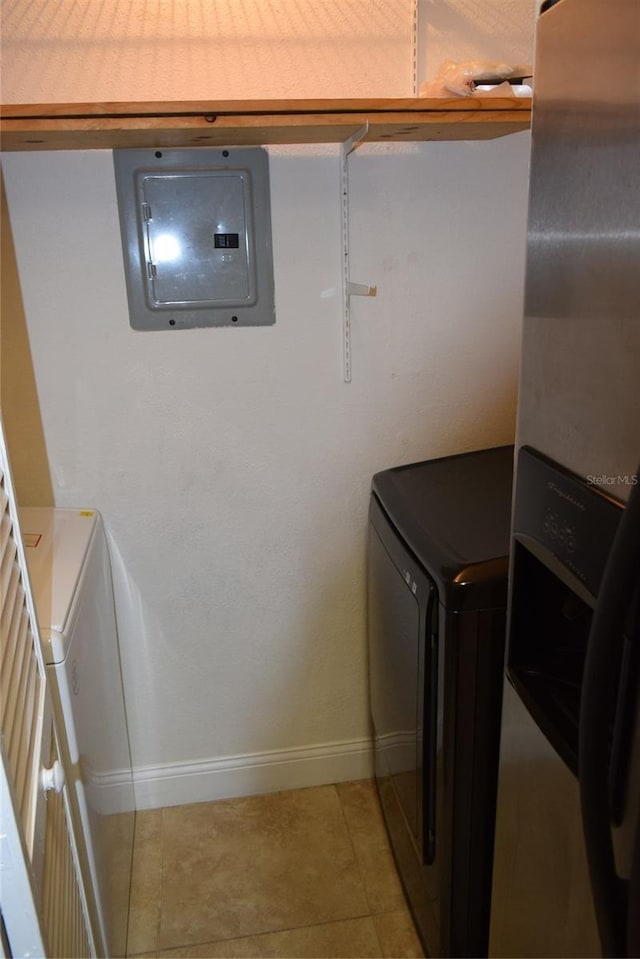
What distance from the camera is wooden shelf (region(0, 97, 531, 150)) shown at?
132 cm

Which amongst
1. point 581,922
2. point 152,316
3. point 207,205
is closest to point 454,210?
point 207,205

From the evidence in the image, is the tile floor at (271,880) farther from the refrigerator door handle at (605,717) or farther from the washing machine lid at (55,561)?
the refrigerator door handle at (605,717)

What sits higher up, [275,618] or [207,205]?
[207,205]

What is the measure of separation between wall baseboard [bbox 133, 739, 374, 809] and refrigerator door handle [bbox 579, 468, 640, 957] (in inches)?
57.1

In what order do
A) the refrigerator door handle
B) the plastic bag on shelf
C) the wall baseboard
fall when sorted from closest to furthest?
the refrigerator door handle
the plastic bag on shelf
the wall baseboard

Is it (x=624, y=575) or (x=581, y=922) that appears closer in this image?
(x=624, y=575)

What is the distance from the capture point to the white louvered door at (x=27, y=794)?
742mm

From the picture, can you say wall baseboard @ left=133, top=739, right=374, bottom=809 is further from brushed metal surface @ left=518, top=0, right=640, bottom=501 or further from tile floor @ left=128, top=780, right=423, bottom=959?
brushed metal surface @ left=518, top=0, right=640, bottom=501

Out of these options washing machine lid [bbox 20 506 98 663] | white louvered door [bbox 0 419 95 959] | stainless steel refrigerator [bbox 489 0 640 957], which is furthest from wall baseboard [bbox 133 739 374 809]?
stainless steel refrigerator [bbox 489 0 640 957]

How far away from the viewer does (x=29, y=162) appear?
157cm

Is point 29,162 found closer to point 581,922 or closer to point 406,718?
point 406,718

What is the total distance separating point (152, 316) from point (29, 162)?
395 millimetres

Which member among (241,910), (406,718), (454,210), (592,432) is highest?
(454,210)

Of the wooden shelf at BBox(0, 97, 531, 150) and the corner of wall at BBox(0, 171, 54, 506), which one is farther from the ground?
the wooden shelf at BBox(0, 97, 531, 150)
